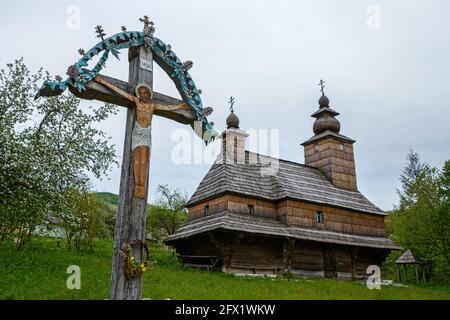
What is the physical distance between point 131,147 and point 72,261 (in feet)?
37.6

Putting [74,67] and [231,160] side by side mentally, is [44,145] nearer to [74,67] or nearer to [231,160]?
[74,67]

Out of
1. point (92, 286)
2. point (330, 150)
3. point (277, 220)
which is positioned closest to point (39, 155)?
point (92, 286)

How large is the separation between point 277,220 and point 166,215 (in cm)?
1792

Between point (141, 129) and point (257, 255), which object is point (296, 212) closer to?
point (257, 255)

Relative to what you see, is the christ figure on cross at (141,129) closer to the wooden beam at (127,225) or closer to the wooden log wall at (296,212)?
the wooden beam at (127,225)

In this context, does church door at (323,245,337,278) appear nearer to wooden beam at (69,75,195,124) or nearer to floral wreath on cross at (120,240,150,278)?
wooden beam at (69,75,195,124)

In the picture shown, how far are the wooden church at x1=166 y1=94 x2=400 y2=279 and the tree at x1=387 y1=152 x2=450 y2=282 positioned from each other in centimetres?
365

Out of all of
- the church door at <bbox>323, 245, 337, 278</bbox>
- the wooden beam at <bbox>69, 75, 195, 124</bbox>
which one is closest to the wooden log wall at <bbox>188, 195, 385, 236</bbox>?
the church door at <bbox>323, 245, 337, 278</bbox>

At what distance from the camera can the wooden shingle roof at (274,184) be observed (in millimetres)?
20922

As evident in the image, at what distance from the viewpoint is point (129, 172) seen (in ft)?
19.1

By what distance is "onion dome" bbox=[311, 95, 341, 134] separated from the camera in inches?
1114

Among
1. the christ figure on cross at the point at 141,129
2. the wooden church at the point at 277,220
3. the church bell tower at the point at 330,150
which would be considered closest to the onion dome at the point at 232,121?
the wooden church at the point at 277,220

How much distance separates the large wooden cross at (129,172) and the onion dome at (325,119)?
74.6 feet
